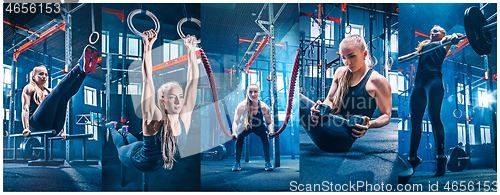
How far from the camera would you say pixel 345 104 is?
11.6 ft

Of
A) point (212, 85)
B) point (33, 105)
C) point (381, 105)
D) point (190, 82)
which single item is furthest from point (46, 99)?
point (381, 105)

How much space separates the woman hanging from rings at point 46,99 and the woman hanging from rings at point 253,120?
2178 mm

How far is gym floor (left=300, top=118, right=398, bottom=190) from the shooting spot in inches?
139

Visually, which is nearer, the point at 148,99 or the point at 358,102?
the point at 148,99

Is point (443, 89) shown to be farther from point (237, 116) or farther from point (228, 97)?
point (228, 97)

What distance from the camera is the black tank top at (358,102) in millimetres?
3518

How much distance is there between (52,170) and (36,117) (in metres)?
0.78

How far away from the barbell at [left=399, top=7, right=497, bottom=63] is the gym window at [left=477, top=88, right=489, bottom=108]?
58 cm

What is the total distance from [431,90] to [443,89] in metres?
0.21

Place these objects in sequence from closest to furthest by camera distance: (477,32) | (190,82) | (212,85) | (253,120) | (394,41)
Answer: (212,85), (190,82), (253,120), (394,41), (477,32)

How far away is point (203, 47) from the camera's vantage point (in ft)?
11.3

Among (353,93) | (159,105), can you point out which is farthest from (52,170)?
(353,93)

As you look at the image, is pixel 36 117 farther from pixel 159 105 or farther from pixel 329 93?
pixel 329 93

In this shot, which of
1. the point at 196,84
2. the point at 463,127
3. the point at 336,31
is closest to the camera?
the point at 196,84
